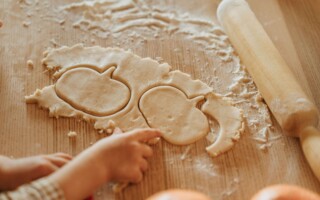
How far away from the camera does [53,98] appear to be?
41.6 inches

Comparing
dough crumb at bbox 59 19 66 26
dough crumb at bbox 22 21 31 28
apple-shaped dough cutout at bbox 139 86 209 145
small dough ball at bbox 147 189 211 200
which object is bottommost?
small dough ball at bbox 147 189 211 200

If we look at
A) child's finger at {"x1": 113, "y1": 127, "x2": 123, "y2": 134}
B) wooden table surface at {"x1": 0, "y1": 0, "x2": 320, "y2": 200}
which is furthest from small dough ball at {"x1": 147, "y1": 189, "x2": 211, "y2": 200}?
child's finger at {"x1": 113, "y1": 127, "x2": 123, "y2": 134}

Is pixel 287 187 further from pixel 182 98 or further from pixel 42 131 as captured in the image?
pixel 42 131

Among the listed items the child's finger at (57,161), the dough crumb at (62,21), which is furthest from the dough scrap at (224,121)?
the dough crumb at (62,21)

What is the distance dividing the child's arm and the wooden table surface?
0.04 m

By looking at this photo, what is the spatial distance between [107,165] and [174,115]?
0.77 feet

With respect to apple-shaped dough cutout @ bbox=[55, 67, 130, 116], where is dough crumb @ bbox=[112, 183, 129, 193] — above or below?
below

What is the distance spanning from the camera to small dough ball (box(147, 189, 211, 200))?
2.83ft

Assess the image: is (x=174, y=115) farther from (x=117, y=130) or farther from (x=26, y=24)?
(x=26, y=24)

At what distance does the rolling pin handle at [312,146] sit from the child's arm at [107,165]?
34 centimetres

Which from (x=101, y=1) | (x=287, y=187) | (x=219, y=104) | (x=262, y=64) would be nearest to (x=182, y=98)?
(x=219, y=104)

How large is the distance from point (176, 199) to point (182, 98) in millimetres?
301

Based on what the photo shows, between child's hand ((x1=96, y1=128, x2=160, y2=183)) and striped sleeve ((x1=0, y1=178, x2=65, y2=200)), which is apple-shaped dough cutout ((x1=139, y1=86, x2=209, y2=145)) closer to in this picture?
child's hand ((x1=96, y1=128, x2=160, y2=183))

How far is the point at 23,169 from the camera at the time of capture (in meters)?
0.88
